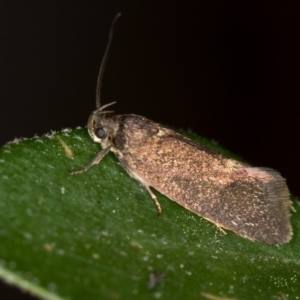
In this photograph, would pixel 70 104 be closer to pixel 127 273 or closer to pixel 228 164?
pixel 228 164

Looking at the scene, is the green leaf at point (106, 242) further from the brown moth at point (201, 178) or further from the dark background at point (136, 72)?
the dark background at point (136, 72)

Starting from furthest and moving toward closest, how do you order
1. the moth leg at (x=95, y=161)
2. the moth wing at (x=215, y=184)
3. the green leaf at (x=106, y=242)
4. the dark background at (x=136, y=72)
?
the dark background at (x=136, y=72) → the moth wing at (x=215, y=184) → the moth leg at (x=95, y=161) → the green leaf at (x=106, y=242)

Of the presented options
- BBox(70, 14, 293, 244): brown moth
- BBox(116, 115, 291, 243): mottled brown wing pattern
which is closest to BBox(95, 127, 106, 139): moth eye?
BBox(70, 14, 293, 244): brown moth

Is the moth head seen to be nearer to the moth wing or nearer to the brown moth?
the brown moth

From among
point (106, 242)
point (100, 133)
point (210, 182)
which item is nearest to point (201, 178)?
point (210, 182)

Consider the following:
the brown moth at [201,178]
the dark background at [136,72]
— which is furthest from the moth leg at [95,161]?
the dark background at [136,72]

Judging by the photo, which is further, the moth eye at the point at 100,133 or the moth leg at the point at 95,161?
the moth eye at the point at 100,133

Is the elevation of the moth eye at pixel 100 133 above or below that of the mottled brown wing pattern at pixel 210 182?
above

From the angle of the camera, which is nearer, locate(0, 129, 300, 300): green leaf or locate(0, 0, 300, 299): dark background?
locate(0, 129, 300, 300): green leaf
